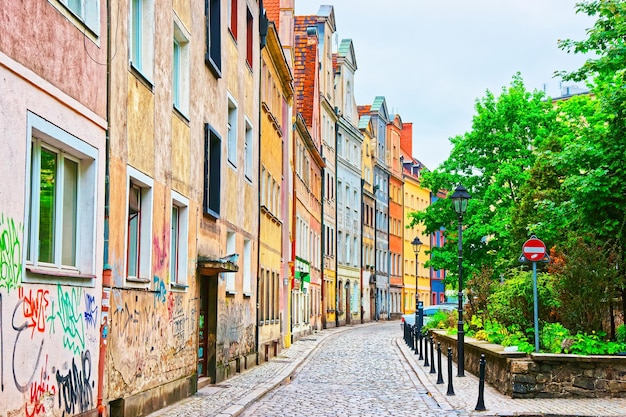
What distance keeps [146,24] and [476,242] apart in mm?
37783

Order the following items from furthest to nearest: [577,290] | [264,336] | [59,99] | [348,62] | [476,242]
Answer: [348,62] < [476,242] < [264,336] < [577,290] < [59,99]

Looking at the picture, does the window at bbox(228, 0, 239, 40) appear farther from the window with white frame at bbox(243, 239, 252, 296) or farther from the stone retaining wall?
the stone retaining wall

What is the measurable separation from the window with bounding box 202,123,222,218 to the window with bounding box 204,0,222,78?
1308 mm

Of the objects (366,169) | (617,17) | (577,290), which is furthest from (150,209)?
(366,169)

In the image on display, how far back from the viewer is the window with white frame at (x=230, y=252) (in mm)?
22188

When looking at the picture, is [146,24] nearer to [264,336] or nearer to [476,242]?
[264,336]

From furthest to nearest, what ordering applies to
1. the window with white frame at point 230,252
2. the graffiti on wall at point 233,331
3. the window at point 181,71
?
the window with white frame at point 230,252
the graffiti on wall at point 233,331
the window at point 181,71

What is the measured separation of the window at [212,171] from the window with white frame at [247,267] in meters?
4.77

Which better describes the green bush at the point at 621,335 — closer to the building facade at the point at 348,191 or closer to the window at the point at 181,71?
the window at the point at 181,71

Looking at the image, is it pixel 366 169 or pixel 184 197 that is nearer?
pixel 184 197

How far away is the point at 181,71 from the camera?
677 inches

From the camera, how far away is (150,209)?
14406 mm

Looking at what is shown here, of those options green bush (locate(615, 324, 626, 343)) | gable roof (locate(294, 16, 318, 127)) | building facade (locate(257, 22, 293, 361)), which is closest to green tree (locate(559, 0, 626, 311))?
green bush (locate(615, 324, 626, 343))

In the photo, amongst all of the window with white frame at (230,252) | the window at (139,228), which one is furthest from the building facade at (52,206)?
the window with white frame at (230,252)
